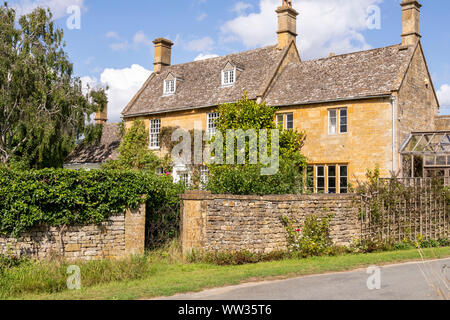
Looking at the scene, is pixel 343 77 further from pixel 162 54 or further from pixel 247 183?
pixel 162 54

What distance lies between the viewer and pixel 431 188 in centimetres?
1644

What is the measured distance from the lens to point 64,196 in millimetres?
12047

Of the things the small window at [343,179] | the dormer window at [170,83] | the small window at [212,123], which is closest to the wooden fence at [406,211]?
the small window at [343,179]

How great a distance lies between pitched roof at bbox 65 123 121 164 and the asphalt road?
25.0 meters

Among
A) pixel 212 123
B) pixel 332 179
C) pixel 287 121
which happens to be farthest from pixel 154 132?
Result: pixel 332 179

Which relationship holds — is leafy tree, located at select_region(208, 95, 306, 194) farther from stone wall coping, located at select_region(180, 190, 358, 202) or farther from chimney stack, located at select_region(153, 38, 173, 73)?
chimney stack, located at select_region(153, 38, 173, 73)

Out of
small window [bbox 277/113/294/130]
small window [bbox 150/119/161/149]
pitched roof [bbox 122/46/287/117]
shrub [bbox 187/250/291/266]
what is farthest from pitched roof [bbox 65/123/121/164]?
shrub [bbox 187/250/291/266]

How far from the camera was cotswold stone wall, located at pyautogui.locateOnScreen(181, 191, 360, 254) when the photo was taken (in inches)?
502

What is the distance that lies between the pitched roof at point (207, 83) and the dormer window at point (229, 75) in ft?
0.99

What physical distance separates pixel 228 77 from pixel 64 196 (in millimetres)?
18026
